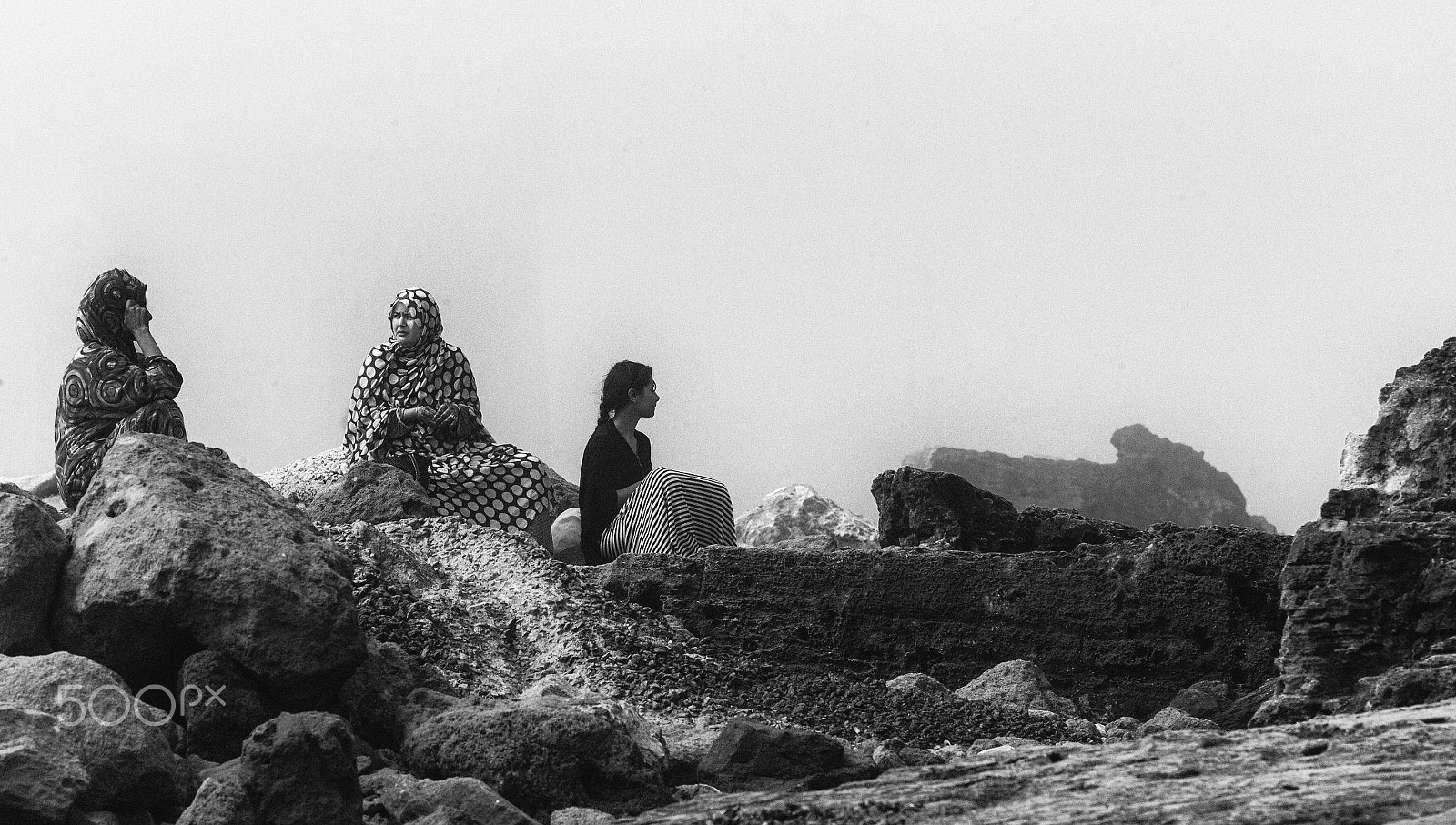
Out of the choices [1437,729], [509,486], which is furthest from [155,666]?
[509,486]

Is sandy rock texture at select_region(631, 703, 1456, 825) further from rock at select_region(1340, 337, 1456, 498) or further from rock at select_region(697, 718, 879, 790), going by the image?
rock at select_region(1340, 337, 1456, 498)

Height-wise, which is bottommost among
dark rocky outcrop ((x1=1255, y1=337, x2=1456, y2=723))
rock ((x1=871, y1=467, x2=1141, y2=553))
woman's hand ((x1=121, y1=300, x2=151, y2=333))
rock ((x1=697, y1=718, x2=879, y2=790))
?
rock ((x1=697, y1=718, x2=879, y2=790))

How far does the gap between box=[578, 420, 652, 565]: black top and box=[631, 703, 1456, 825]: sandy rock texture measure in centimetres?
485

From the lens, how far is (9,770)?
14.5ft

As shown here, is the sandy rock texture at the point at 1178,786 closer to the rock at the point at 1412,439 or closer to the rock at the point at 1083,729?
the rock at the point at 1083,729

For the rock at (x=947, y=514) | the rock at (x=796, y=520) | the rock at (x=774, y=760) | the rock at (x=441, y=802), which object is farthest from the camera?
the rock at (x=796, y=520)

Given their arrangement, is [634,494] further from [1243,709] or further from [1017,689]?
[1243,709]

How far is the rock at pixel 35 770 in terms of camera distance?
4.39 meters

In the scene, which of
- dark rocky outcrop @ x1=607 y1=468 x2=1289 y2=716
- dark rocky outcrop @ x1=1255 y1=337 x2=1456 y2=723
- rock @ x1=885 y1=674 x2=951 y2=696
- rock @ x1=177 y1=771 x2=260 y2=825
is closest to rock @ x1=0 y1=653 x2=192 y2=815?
rock @ x1=177 y1=771 x2=260 y2=825

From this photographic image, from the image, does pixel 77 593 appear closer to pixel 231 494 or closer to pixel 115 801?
pixel 231 494

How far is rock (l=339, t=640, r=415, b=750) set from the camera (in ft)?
18.7

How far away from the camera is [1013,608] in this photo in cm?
793

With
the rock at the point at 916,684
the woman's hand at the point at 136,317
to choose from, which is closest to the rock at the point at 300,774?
the rock at the point at 916,684

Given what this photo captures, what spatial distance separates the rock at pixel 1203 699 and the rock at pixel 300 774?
12.7ft
